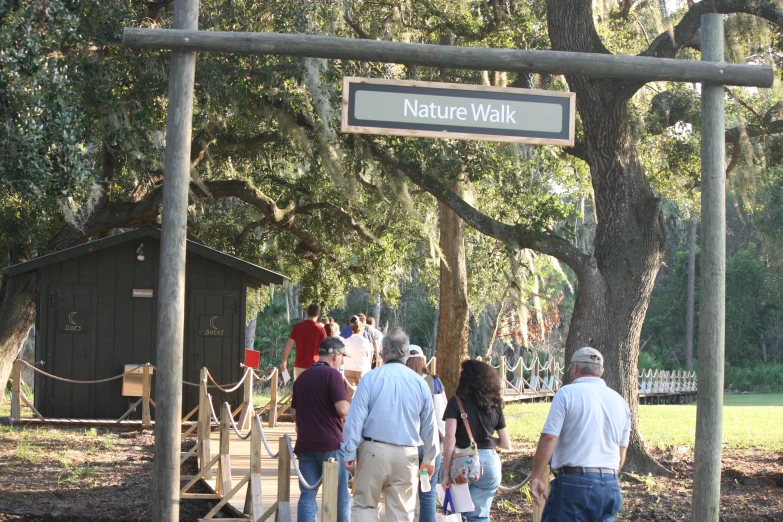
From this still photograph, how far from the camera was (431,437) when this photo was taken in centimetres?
648

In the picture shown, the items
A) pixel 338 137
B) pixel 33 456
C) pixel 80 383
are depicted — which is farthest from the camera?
pixel 80 383

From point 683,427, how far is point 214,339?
384 inches

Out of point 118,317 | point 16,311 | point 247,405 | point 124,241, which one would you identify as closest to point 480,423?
point 247,405

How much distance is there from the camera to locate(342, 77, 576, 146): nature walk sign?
631cm

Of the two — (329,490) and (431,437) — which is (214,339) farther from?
(329,490)

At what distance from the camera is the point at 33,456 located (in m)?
12.3

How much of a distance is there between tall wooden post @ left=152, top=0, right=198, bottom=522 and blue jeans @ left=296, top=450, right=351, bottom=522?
1.00 metres

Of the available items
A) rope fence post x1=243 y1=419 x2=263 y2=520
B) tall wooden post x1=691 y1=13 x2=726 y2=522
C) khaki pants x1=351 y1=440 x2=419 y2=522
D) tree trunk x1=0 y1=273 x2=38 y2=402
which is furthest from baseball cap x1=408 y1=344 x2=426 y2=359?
tree trunk x1=0 y1=273 x2=38 y2=402

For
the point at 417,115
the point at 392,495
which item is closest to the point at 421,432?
the point at 392,495

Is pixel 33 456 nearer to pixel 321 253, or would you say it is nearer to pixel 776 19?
pixel 321 253

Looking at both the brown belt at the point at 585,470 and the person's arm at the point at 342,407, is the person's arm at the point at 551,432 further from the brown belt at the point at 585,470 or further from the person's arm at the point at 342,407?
the person's arm at the point at 342,407

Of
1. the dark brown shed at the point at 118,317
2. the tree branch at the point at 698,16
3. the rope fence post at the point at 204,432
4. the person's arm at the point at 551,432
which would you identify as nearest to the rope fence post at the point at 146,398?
the dark brown shed at the point at 118,317

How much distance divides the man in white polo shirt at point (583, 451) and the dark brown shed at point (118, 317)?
1075cm

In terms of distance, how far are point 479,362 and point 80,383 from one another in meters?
10.7
